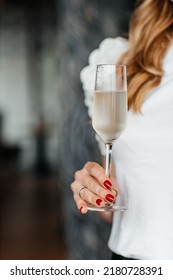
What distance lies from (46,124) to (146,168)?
4901 millimetres

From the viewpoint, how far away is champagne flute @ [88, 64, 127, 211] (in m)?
0.50

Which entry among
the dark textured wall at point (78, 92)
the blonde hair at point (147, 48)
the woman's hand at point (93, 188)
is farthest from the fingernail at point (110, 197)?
the dark textured wall at point (78, 92)

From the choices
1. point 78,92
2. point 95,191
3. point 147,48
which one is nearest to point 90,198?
point 95,191

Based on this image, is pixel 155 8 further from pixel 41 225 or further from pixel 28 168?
pixel 28 168

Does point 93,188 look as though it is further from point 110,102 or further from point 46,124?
point 46,124

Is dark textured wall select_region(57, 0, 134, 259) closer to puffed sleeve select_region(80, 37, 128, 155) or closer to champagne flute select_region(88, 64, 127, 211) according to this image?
puffed sleeve select_region(80, 37, 128, 155)

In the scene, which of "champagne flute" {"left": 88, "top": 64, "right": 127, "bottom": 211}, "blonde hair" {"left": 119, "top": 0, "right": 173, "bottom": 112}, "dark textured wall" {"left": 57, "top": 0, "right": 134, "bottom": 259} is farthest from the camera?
"dark textured wall" {"left": 57, "top": 0, "right": 134, "bottom": 259}

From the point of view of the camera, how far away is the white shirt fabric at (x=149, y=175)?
57 cm

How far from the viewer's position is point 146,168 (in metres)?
0.58

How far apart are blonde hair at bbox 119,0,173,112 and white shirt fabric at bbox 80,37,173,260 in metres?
0.01

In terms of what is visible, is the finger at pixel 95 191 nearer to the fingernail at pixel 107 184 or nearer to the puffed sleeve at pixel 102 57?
the fingernail at pixel 107 184

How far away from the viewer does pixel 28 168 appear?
5.28 metres

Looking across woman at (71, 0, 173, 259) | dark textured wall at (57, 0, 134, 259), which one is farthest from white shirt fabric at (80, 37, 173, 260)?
dark textured wall at (57, 0, 134, 259)

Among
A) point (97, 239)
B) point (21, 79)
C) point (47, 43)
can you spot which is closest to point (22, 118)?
point (21, 79)
